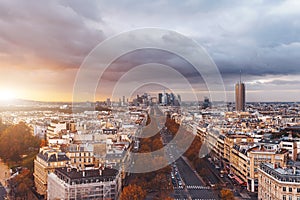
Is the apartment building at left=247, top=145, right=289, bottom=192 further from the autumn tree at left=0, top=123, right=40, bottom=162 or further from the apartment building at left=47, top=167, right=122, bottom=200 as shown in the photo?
the autumn tree at left=0, top=123, right=40, bottom=162

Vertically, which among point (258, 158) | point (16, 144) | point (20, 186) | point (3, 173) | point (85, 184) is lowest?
point (3, 173)

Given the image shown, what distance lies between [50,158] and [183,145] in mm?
14875

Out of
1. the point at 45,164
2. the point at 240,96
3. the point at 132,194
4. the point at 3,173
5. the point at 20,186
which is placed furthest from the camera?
the point at 240,96

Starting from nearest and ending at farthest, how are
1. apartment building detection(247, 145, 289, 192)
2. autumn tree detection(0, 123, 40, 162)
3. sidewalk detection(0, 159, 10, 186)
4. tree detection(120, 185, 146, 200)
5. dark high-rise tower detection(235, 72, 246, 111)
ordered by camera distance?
tree detection(120, 185, 146, 200) → apartment building detection(247, 145, 289, 192) → sidewalk detection(0, 159, 10, 186) → autumn tree detection(0, 123, 40, 162) → dark high-rise tower detection(235, 72, 246, 111)

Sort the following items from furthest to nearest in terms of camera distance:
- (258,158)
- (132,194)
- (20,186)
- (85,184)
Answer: (258,158) < (20,186) < (132,194) < (85,184)

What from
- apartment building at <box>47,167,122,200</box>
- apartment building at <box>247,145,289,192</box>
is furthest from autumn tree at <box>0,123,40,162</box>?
apartment building at <box>247,145,289,192</box>

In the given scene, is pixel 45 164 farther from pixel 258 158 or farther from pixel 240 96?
pixel 240 96

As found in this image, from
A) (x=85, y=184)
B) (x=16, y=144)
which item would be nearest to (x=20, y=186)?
(x=85, y=184)

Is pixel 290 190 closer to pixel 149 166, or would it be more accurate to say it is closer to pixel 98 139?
pixel 149 166

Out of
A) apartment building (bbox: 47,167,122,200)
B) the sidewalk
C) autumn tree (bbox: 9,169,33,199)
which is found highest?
apartment building (bbox: 47,167,122,200)

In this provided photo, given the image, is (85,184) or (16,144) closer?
(85,184)

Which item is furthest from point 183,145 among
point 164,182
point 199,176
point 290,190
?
point 290,190

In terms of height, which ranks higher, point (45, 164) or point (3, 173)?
point (45, 164)

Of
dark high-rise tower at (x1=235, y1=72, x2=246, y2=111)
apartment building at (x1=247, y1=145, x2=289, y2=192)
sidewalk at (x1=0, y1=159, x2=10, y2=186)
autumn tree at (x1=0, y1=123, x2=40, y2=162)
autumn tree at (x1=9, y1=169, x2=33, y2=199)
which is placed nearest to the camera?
autumn tree at (x1=9, y1=169, x2=33, y2=199)
